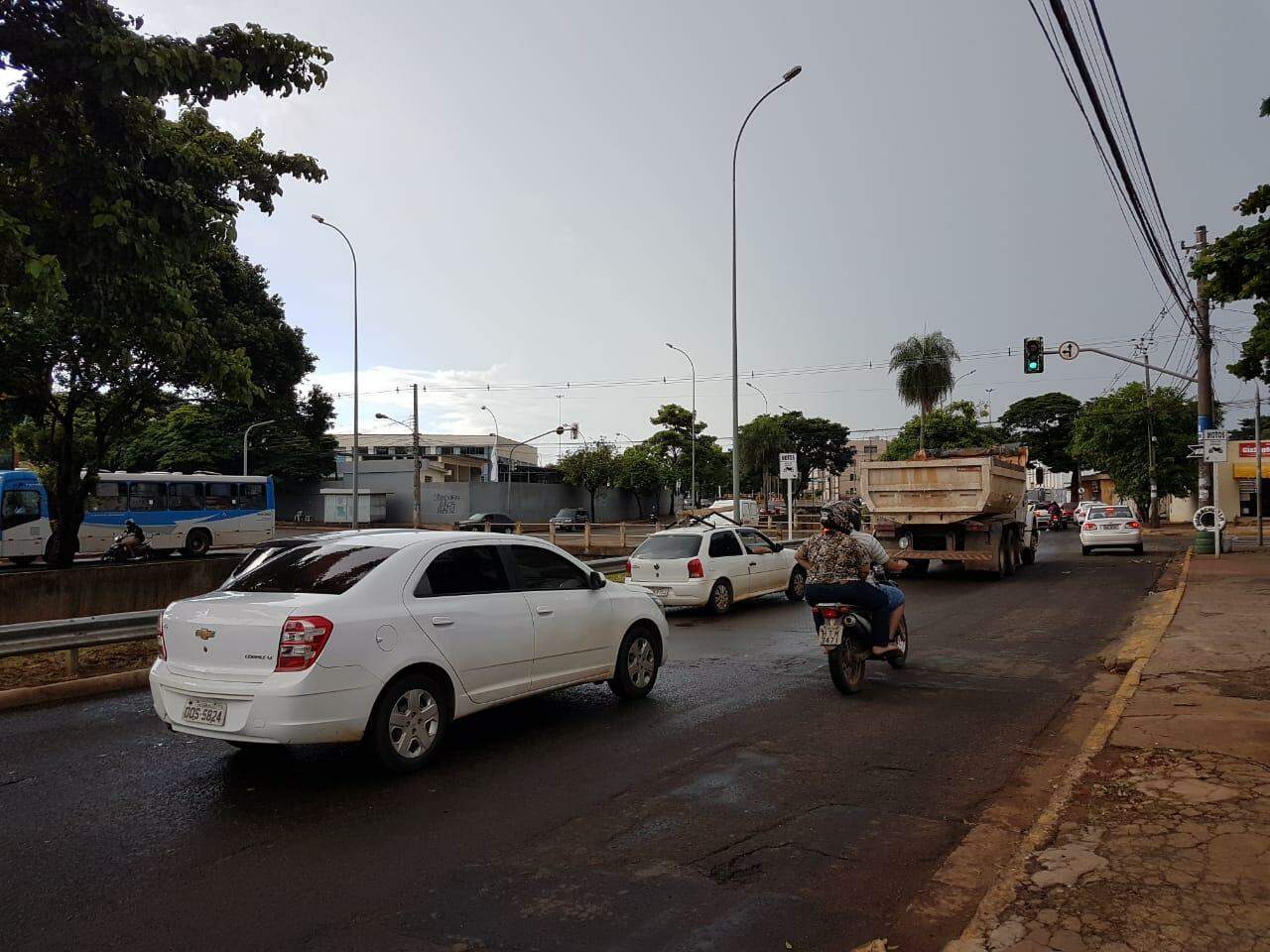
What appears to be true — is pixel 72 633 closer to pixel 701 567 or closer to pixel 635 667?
pixel 635 667

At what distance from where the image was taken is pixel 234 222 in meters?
9.52

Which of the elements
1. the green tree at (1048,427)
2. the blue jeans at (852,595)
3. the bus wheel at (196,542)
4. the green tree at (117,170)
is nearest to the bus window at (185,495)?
the bus wheel at (196,542)

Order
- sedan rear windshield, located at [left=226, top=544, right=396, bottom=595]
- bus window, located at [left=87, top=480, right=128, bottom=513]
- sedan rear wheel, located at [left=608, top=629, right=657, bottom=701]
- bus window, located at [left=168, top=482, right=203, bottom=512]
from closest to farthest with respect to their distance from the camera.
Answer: sedan rear windshield, located at [left=226, top=544, right=396, bottom=595], sedan rear wheel, located at [left=608, top=629, right=657, bottom=701], bus window, located at [left=87, top=480, right=128, bottom=513], bus window, located at [left=168, top=482, right=203, bottom=512]

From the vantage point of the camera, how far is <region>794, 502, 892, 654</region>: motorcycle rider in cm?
815

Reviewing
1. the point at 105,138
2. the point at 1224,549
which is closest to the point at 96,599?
the point at 105,138

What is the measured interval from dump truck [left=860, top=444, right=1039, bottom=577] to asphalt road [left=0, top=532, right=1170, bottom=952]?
9779 mm

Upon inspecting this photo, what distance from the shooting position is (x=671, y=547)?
1445 centimetres

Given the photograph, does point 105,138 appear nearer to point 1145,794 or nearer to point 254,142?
point 254,142

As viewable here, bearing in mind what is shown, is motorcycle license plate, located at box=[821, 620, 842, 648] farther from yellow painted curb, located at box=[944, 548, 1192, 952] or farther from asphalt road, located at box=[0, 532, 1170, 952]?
yellow painted curb, located at box=[944, 548, 1192, 952]

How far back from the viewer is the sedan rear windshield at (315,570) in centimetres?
580

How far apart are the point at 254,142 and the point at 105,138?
536 cm

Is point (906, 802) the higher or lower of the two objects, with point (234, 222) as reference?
lower

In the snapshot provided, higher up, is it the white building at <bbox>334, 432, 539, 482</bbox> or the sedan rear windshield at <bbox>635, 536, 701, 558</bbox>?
the white building at <bbox>334, 432, 539, 482</bbox>

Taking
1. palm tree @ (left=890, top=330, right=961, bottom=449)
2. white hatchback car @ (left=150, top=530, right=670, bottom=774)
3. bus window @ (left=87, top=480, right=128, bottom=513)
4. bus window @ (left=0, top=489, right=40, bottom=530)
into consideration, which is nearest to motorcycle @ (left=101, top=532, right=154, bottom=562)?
bus window @ (left=0, top=489, right=40, bottom=530)
